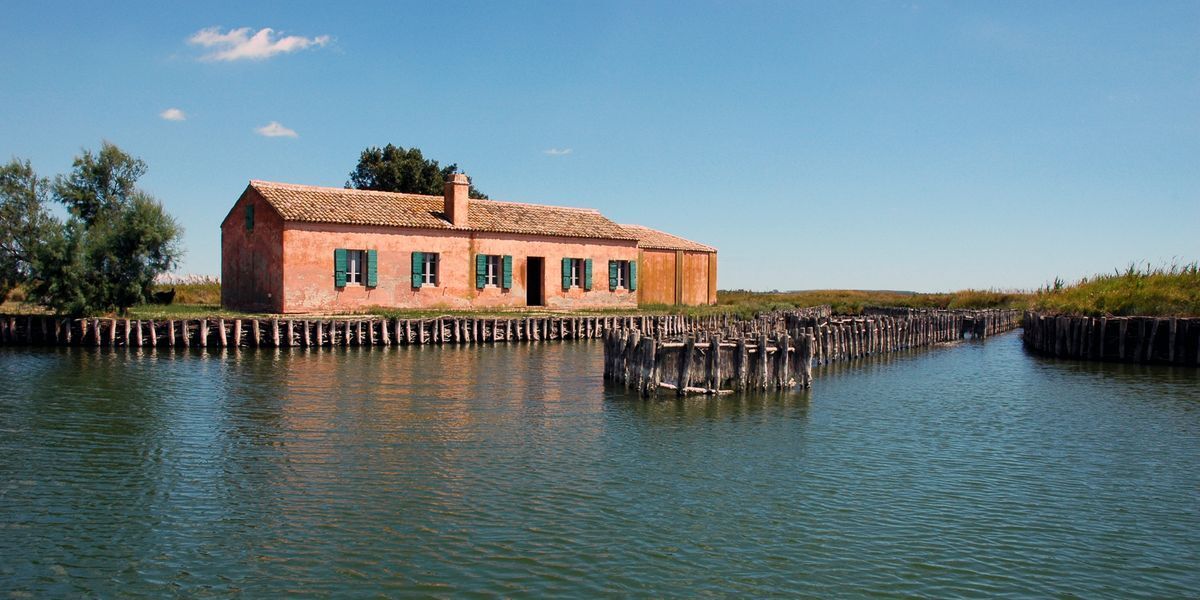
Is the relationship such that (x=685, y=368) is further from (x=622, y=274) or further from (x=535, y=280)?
(x=622, y=274)

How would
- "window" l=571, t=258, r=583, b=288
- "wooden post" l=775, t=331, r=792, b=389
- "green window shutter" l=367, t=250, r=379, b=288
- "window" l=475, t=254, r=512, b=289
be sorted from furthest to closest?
"window" l=571, t=258, r=583, b=288, "window" l=475, t=254, r=512, b=289, "green window shutter" l=367, t=250, r=379, b=288, "wooden post" l=775, t=331, r=792, b=389

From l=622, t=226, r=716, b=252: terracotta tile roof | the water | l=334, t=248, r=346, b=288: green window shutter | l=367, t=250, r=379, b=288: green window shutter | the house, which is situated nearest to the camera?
the water

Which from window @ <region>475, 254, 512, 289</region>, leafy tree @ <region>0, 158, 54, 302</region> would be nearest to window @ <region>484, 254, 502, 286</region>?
window @ <region>475, 254, 512, 289</region>

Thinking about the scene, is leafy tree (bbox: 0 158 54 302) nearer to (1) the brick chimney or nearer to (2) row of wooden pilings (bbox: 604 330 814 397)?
(1) the brick chimney

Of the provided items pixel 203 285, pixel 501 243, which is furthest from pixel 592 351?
pixel 203 285

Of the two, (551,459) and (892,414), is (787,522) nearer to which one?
(551,459)

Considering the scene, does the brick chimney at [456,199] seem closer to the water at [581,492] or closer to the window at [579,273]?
the window at [579,273]

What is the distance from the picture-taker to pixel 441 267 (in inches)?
1364

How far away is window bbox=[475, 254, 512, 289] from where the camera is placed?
118 feet

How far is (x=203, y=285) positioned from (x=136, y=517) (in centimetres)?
3792

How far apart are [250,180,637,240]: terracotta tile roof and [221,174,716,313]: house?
5 centimetres

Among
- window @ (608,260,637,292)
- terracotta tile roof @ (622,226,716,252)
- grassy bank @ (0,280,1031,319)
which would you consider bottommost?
grassy bank @ (0,280,1031,319)

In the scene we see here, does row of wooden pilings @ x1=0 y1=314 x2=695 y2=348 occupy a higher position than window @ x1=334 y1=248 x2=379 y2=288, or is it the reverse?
window @ x1=334 y1=248 x2=379 y2=288

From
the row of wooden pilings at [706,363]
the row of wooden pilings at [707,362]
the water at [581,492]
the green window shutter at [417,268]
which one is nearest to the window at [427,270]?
the green window shutter at [417,268]
